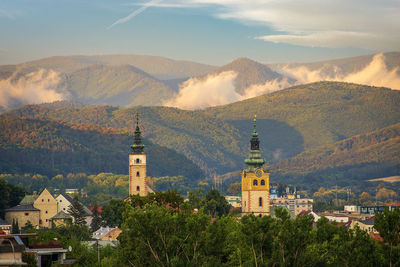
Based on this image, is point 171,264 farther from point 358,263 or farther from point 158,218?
point 358,263

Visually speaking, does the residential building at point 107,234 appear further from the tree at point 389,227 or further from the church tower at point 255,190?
the tree at point 389,227

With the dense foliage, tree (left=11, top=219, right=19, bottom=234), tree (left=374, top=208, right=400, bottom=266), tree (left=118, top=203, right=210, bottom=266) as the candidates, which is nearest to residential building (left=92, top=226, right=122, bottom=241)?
tree (left=11, top=219, right=19, bottom=234)

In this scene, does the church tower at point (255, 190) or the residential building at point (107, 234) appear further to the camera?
the residential building at point (107, 234)

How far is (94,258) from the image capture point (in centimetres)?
11669

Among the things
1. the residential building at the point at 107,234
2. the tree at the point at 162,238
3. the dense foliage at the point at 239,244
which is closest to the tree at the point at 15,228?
the residential building at the point at 107,234

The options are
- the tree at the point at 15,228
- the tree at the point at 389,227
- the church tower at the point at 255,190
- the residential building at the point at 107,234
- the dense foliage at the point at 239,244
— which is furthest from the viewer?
the tree at the point at 15,228

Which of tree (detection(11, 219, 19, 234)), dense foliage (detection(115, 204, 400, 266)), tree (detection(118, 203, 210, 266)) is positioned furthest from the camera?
tree (detection(11, 219, 19, 234))

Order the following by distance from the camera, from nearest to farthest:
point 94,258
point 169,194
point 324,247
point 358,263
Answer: point 358,263 → point 324,247 → point 94,258 → point 169,194

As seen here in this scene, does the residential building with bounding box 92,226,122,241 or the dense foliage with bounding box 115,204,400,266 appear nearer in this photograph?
the dense foliage with bounding box 115,204,400,266

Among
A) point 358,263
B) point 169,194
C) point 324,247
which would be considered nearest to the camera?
point 358,263

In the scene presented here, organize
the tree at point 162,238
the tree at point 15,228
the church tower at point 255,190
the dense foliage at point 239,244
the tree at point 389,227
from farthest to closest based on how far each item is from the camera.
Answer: the tree at point 15,228 → the church tower at point 255,190 → the tree at point 162,238 → the dense foliage at point 239,244 → the tree at point 389,227

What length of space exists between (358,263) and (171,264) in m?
16.4

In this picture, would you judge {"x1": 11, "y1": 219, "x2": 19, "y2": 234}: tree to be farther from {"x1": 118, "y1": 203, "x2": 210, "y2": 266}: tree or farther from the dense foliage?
{"x1": 118, "y1": 203, "x2": 210, "y2": 266}: tree

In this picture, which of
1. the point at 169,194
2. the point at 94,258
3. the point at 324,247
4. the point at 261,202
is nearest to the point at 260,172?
the point at 261,202
